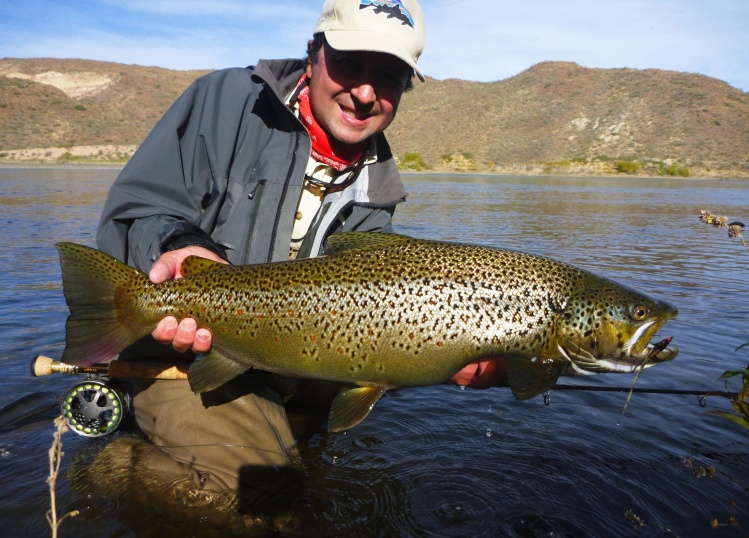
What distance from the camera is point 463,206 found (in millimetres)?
20969

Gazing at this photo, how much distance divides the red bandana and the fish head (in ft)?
5.75

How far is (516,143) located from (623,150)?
11.4m

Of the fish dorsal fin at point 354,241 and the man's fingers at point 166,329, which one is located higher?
Result: the fish dorsal fin at point 354,241

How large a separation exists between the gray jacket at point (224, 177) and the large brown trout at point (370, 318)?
14.8 inches

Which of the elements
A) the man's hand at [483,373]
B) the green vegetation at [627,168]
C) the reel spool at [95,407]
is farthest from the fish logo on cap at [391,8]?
the green vegetation at [627,168]

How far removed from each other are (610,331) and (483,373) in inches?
25.9

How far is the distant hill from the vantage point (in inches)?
2330

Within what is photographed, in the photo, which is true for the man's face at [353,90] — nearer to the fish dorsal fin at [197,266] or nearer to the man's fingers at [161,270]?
the fish dorsal fin at [197,266]

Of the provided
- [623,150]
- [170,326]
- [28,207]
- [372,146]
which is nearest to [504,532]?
[170,326]

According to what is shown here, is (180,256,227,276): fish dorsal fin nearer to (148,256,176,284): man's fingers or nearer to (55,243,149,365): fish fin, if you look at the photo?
(148,256,176,284): man's fingers

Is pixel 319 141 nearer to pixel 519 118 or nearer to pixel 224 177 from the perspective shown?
pixel 224 177

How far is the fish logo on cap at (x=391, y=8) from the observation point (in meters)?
3.57

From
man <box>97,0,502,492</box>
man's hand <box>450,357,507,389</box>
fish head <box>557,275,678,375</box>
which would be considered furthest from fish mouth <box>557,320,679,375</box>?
man <box>97,0,502,492</box>

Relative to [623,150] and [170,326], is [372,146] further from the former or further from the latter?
[623,150]
